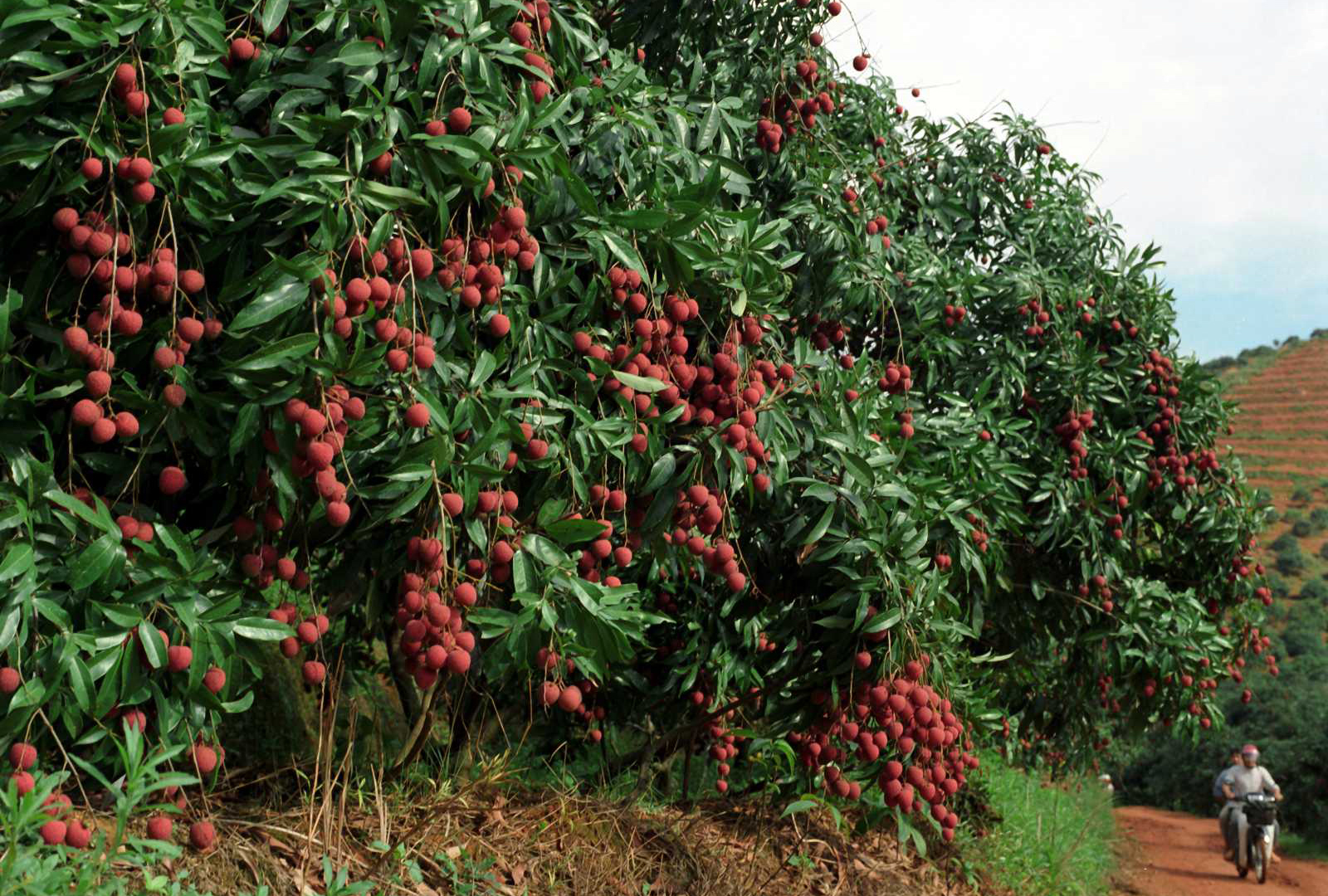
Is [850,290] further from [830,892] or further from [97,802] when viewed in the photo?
[97,802]

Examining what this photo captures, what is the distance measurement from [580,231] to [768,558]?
131 centimetres

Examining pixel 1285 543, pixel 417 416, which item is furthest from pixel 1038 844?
pixel 1285 543

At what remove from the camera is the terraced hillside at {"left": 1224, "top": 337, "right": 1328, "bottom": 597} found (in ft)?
106

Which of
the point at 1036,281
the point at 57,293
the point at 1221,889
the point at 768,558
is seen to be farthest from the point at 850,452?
the point at 1221,889

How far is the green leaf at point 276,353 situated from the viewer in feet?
7.36

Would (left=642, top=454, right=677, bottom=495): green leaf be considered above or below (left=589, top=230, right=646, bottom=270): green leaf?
below

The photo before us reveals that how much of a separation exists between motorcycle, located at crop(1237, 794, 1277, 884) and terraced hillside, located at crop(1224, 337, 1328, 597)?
20372 millimetres

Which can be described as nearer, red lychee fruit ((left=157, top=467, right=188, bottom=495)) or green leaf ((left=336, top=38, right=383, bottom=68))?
red lychee fruit ((left=157, top=467, right=188, bottom=495))

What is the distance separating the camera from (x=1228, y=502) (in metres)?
6.39

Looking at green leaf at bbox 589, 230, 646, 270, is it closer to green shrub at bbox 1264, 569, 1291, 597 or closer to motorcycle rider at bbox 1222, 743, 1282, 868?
motorcycle rider at bbox 1222, 743, 1282, 868

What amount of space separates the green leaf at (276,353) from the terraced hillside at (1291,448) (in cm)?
3230

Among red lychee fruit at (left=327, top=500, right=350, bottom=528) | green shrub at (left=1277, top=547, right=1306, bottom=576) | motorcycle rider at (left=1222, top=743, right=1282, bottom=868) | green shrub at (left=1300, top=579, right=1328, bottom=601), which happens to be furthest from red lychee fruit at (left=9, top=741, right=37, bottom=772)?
green shrub at (left=1277, top=547, right=1306, bottom=576)

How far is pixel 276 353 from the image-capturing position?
7.39 feet

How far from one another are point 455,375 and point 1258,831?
454 inches
